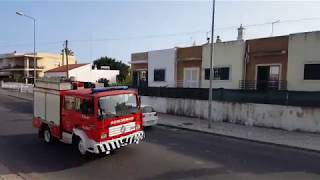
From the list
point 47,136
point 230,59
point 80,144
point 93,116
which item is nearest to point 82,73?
point 230,59

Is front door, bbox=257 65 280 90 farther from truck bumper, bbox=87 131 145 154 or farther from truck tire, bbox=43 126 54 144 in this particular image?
truck tire, bbox=43 126 54 144

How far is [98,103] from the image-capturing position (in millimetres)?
9539

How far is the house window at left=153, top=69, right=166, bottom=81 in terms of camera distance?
93.8 ft

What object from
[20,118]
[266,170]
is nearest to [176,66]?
[20,118]

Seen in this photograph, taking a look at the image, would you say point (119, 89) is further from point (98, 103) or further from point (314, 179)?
point (314, 179)

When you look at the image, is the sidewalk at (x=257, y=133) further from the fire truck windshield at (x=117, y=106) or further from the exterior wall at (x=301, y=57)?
the fire truck windshield at (x=117, y=106)

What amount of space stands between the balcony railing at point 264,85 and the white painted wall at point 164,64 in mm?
7010

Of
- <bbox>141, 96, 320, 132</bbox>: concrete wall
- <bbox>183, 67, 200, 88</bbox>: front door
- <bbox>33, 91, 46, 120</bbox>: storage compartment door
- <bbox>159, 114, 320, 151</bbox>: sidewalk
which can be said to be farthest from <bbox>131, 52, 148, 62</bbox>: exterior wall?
<bbox>33, 91, 46, 120</bbox>: storage compartment door

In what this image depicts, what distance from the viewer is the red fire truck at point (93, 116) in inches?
375

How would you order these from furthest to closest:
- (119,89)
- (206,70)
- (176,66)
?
1. (176,66)
2. (206,70)
3. (119,89)

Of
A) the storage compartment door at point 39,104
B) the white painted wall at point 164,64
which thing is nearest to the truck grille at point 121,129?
the storage compartment door at point 39,104

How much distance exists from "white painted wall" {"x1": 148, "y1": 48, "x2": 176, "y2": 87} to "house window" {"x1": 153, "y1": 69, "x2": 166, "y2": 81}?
28 cm

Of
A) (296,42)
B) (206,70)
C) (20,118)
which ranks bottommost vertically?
(20,118)

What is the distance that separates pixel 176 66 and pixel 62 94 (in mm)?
17353
